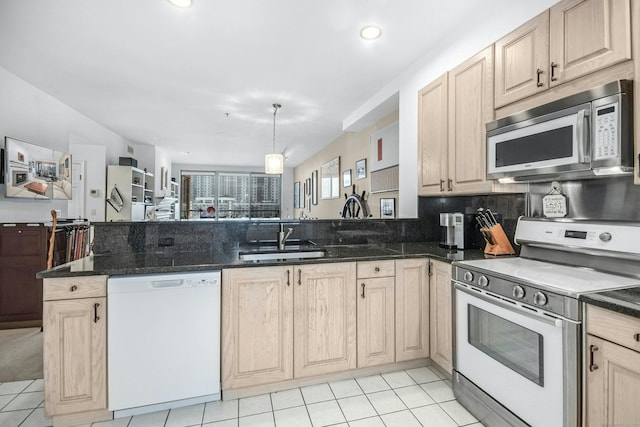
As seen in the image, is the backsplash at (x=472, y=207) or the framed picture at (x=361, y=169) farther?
the framed picture at (x=361, y=169)

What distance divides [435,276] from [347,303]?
66cm

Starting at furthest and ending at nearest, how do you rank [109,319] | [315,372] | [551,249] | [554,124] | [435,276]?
1. [435,276]
2. [315,372]
3. [551,249]
4. [109,319]
5. [554,124]

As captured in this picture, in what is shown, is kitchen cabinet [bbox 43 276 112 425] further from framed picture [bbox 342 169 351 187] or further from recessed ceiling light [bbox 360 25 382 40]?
framed picture [bbox 342 169 351 187]

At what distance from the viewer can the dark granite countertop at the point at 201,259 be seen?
169cm

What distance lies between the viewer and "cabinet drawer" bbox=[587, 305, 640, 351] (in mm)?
1047

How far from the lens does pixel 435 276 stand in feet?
7.15

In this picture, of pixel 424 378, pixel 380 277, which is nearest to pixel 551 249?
pixel 380 277

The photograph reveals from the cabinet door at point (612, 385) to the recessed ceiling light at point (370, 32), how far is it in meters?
2.23

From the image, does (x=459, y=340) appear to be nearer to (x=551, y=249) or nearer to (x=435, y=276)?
(x=435, y=276)

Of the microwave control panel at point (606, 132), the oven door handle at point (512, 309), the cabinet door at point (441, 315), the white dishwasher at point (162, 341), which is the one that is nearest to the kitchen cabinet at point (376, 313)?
the cabinet door at point (441, 315)

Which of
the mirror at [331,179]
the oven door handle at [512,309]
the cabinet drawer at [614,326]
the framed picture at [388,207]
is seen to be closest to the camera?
the cabinet drawer at [614,326]

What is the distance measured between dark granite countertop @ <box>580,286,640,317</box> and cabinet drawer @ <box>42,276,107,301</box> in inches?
88.9

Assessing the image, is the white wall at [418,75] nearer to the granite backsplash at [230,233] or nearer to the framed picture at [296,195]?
the granite backsplash at [230,233]

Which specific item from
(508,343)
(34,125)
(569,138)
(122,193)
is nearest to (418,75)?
(569,138)
